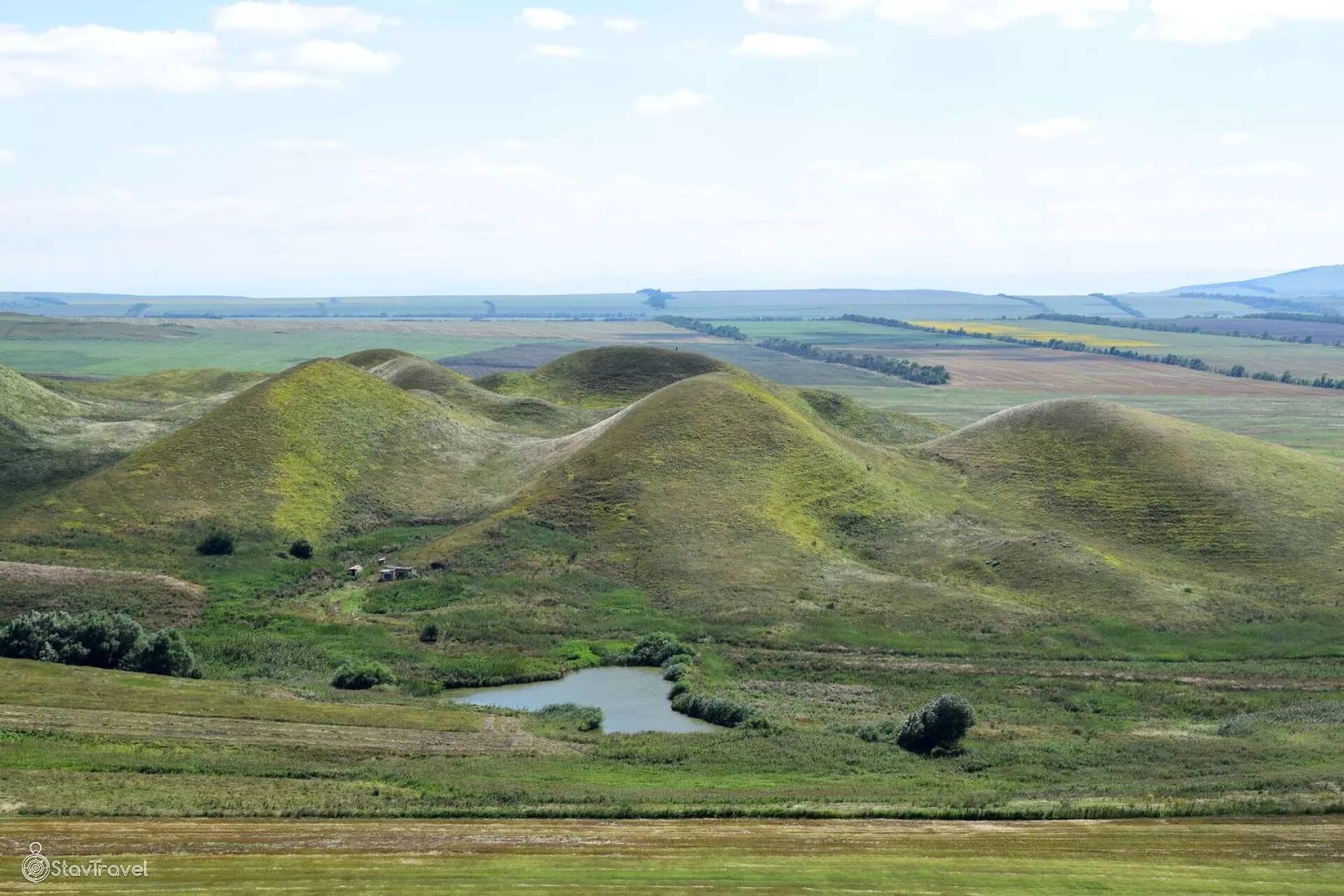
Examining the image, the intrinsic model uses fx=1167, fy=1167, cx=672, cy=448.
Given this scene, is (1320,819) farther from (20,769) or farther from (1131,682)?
(20,769)

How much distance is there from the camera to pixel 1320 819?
43406 millimetres

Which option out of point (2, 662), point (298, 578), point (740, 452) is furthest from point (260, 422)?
point (2, 662)

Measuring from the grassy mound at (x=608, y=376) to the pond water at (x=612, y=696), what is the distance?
3947 inches

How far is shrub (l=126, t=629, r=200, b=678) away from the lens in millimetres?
63219

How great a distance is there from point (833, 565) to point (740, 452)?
66.2 feet

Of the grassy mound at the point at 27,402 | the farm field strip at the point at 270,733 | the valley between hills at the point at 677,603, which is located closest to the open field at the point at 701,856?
the valley between hills at the point at 677,603

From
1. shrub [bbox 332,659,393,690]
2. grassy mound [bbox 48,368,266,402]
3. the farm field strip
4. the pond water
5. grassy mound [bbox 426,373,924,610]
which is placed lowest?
the pond water

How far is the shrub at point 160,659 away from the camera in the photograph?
63219mm

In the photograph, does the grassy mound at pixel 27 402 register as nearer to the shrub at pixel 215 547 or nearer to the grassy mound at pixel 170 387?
the grassy mound at pixel 170 387

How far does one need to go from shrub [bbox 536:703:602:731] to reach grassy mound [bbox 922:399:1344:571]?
51951mm

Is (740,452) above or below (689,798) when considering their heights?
above

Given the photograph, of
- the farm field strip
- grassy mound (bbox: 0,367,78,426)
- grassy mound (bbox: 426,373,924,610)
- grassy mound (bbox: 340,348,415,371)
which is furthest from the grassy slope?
the farm field strip

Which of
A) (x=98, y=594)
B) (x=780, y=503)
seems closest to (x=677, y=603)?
(x=780, y=503)

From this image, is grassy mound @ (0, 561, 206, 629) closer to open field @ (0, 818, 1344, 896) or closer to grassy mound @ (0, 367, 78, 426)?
open field @ (0, 818, 1344, 896)
